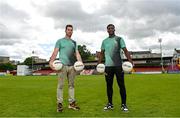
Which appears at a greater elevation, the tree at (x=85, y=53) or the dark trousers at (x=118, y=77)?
the tree at (x=85, y=53)

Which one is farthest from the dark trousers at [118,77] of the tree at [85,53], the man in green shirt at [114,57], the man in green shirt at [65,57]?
the tree at [85,53]

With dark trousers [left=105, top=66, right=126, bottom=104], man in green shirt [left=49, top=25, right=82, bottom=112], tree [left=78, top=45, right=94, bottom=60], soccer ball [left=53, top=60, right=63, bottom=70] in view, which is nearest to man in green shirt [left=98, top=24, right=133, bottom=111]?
dark trousers [left=105, top=66, right=126, bottom=104]

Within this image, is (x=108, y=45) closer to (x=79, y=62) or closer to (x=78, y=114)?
(x=79, y=62)

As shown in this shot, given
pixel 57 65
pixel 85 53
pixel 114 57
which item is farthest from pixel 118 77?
pixel 85 53

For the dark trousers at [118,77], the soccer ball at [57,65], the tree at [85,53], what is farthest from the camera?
the tree at [85,53]

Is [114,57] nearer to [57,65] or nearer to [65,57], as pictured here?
[65,57]

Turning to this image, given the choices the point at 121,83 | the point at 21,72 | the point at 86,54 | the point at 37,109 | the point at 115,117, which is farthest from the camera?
the point at 86,54

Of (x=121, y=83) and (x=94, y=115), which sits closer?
(x=94, y=115)

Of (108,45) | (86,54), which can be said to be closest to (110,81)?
(108,45)

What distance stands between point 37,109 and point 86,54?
146938 millimetres

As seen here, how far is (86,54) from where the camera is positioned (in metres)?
157

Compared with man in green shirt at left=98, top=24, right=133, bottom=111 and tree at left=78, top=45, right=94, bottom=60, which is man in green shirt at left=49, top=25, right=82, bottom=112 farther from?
tree at left=78, top=45, right=94, bottom=60

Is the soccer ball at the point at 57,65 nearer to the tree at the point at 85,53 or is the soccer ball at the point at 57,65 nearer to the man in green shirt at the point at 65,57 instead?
the man in green shirt at the point at 65,57

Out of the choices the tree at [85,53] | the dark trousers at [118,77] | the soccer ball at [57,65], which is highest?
the tree at [85,53]
